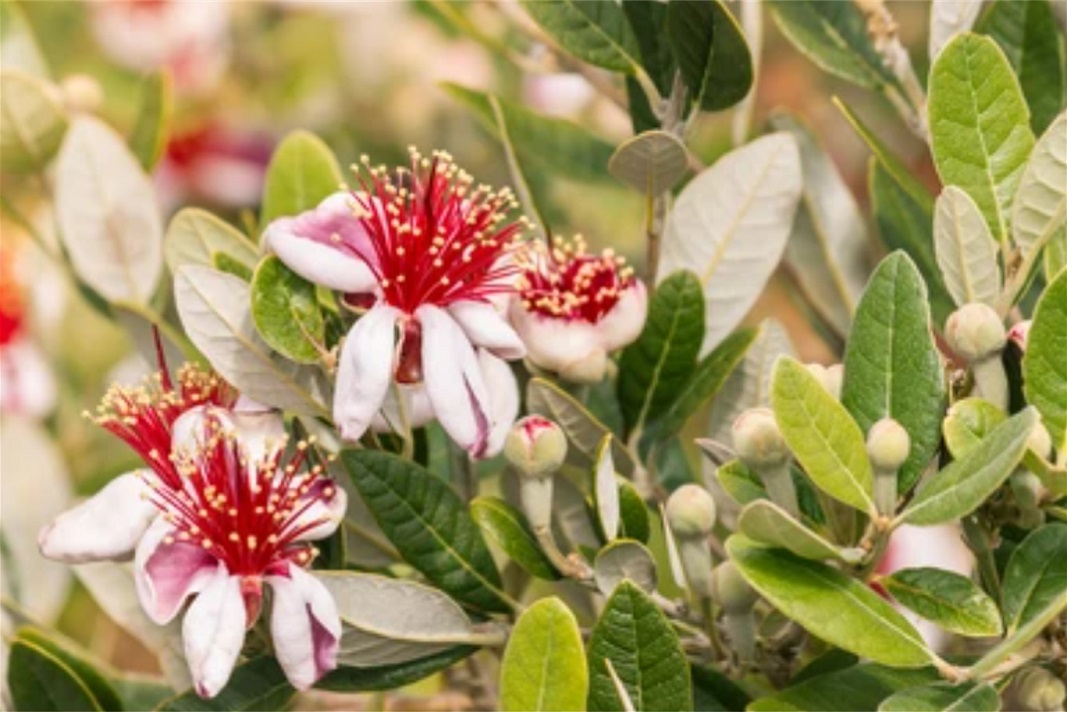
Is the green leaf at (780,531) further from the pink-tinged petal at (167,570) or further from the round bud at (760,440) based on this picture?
the pink-tinged petal at (167,570)

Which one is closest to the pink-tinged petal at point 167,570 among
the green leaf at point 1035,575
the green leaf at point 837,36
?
the green leaf at point 1035,575

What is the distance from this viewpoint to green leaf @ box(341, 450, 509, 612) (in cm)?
85

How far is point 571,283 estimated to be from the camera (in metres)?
0.93

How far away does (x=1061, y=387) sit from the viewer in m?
0.78

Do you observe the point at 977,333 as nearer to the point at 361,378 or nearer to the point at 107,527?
the point at 361,378

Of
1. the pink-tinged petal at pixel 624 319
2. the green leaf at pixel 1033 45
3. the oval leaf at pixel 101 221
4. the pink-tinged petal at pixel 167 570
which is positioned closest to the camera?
the pink-tinged petal at pixel 167 570

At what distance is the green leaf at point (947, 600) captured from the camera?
0.77 metres

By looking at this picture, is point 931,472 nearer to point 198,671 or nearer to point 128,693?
point 198,671

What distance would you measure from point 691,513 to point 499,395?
106 mm

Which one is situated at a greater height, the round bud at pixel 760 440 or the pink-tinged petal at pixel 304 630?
the round bud at pixel 760 440

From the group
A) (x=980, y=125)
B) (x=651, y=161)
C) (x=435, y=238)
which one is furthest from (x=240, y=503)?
(x=980, y=125)

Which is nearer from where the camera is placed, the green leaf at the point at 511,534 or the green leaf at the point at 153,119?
the green leaf at the point at 511,534

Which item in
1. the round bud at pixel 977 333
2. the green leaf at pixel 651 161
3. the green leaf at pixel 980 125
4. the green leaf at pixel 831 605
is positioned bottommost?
the green leaf at pixel 831 605

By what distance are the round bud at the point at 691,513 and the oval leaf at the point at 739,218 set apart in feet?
0.58
